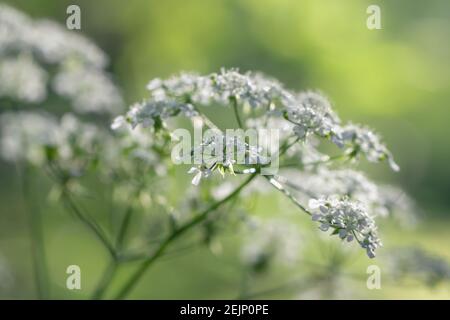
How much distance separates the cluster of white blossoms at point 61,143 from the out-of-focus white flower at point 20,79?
25cm

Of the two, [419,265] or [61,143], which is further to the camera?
[419,265]

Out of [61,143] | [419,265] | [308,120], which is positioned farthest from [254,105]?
[419,265]

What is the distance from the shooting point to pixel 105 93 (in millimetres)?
5055

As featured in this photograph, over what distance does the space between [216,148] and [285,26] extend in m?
13.4

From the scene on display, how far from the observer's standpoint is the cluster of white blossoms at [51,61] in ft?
15.5

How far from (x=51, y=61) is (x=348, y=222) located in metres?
2.91

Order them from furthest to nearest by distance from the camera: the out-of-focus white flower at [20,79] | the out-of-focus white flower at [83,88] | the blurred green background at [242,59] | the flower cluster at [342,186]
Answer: the blurred green background at [242,59]
the out-of-focus white flower at [83,88]
the out-of-focus white flower at [20,79]
the flower cluster at [342,186]

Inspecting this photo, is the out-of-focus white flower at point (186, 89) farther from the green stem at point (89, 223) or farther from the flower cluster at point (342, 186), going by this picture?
the green stem at point (89, 223)

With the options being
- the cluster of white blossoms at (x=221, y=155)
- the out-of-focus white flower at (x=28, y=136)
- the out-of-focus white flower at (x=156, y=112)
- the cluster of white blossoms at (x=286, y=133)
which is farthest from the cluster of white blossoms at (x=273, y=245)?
the cluster of white blossoms at (x=221, y=155)

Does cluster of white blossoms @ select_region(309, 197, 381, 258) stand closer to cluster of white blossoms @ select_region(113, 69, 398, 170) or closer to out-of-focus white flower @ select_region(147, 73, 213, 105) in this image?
cluster of white blossoms @ select_region(113, 69, 398, 170)

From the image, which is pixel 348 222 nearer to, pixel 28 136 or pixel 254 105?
pixel 254 105

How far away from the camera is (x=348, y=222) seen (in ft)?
9.82

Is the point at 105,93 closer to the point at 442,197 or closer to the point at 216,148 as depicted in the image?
the point at 216,148

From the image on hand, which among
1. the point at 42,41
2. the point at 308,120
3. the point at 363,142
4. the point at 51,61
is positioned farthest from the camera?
the point at 51,61
